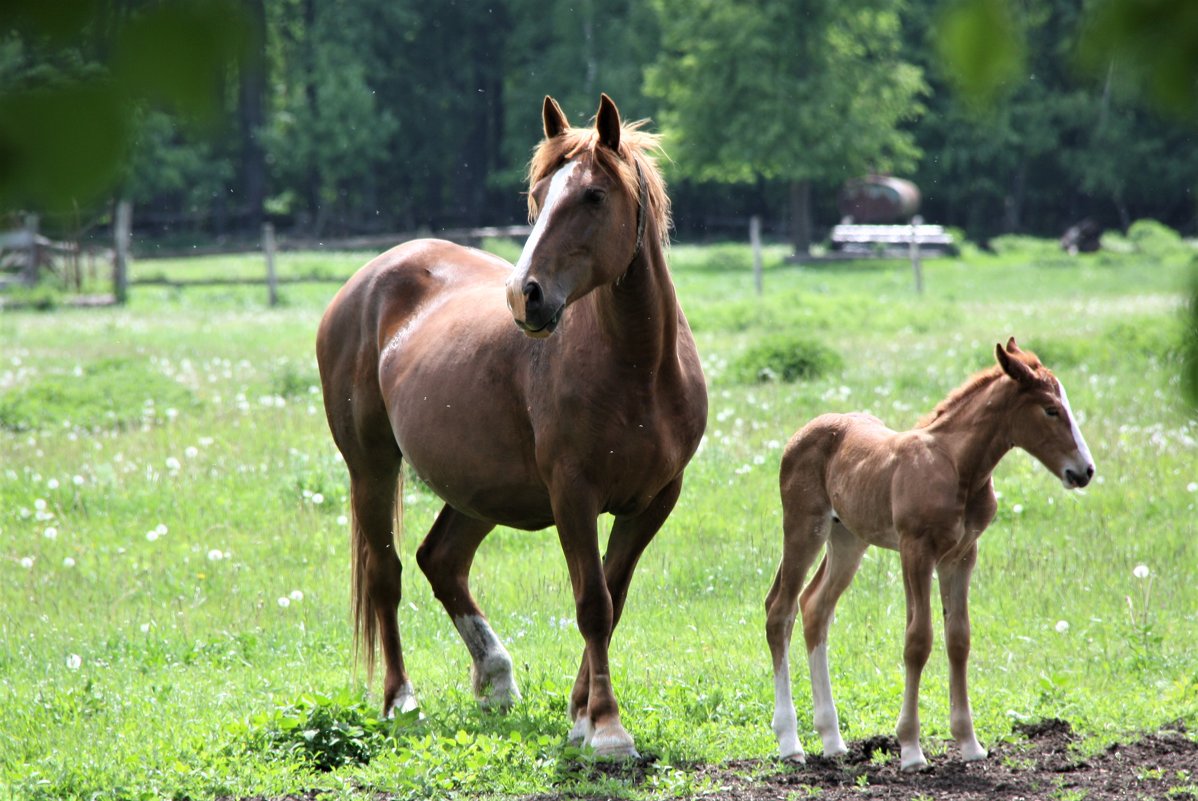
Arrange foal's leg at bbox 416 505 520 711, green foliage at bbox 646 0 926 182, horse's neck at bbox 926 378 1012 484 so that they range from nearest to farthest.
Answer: horse's neck at bbox 926 378 1012 484 < foal's leg at bbox 416 505 520 711 < green foliage at bbox 646 0 926 182

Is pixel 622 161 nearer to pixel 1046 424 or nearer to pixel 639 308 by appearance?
pixel 639 308

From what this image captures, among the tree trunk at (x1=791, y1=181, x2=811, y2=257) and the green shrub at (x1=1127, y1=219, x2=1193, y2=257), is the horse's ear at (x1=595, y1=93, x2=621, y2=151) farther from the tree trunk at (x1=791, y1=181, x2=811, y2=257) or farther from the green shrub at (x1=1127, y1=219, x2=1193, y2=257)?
the tree trunk at (x1=791, y1=181, x2=811, y2=257)

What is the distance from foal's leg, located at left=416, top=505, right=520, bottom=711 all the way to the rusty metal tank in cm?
4476

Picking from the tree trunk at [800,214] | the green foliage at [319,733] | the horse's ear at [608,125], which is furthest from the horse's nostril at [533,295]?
the tree trunk at [800,214]

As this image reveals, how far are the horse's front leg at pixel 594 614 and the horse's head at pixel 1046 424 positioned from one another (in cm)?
163

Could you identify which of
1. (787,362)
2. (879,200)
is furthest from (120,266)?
(879,200)

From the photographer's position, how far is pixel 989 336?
1794cm

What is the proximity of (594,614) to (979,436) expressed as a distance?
5.33 ft

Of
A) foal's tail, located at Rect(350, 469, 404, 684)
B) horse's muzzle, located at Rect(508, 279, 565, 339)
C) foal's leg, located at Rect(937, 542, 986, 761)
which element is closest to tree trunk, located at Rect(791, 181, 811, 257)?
foal's tail, located at Rect(350, 469, 404, 684)

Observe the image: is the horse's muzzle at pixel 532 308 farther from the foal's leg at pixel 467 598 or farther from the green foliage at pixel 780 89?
the green foliage at pixel 780 89

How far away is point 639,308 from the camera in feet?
16.9

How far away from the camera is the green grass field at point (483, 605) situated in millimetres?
5285

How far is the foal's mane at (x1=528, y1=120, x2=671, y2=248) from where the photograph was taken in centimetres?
489

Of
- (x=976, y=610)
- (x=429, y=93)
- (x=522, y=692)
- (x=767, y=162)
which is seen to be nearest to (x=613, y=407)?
(x=522, y=692)
